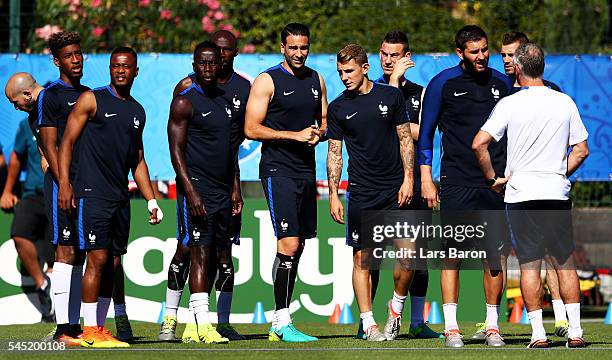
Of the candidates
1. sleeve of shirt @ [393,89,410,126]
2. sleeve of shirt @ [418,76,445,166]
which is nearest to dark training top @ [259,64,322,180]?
sleeve of shirt @ [393,89,410,126]

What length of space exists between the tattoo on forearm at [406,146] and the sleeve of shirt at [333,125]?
519 millimetres

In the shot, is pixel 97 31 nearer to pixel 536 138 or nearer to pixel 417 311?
pixel 417 311

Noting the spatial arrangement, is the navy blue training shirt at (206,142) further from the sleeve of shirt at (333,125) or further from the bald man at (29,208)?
the bald man at (29,208)

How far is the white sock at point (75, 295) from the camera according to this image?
11.5 m

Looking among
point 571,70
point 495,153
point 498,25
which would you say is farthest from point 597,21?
point 495,153

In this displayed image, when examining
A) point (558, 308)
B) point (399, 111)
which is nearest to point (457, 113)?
point (399, 111)

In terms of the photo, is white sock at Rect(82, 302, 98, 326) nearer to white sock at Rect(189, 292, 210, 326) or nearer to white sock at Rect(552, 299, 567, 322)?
white sock at Rect(189, 292, 210, 326)

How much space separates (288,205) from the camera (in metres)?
11.8

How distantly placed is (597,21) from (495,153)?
37.9ft

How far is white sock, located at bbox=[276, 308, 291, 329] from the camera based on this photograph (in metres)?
11.8

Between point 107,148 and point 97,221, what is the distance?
2.08 feet

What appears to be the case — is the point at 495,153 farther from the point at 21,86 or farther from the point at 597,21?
the point at 597,21

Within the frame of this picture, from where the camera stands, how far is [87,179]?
11250 millimetres

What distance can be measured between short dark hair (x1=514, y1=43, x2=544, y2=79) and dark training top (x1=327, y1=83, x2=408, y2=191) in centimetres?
163
